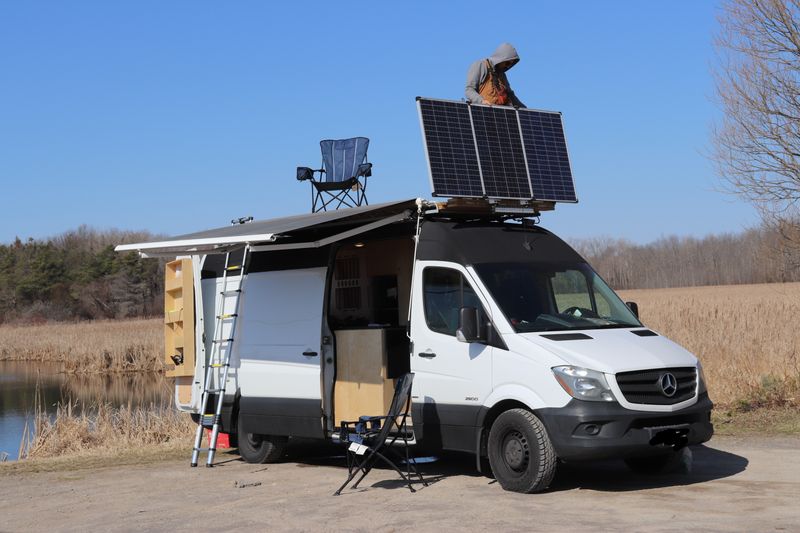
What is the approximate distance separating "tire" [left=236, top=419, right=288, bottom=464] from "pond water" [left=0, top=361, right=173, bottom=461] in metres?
7.24

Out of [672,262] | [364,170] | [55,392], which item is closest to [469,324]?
[364,170]

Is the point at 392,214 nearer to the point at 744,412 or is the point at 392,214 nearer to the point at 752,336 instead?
the point at 744,412

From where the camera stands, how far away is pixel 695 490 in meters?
9.09

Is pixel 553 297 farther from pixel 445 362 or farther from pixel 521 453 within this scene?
pixel 521 453

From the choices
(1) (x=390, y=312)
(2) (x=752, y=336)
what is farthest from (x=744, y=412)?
(1) (x=390, y=312)

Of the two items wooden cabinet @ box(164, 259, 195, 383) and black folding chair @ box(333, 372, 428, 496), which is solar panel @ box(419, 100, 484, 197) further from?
wooden cabinet @ box(164, 259, 195, 383)

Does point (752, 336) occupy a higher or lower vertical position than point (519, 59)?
lower

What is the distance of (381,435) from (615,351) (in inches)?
97.5

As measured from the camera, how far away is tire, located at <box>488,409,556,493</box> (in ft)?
29.6

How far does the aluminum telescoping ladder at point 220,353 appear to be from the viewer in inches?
476

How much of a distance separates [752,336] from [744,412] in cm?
408

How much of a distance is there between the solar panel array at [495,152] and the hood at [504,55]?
743 mm

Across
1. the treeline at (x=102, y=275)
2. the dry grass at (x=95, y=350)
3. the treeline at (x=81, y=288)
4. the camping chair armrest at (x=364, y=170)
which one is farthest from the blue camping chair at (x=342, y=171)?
the treeline at (x=81, y=288)

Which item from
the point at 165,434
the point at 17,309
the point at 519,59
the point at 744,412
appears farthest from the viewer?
the point at 17,309
